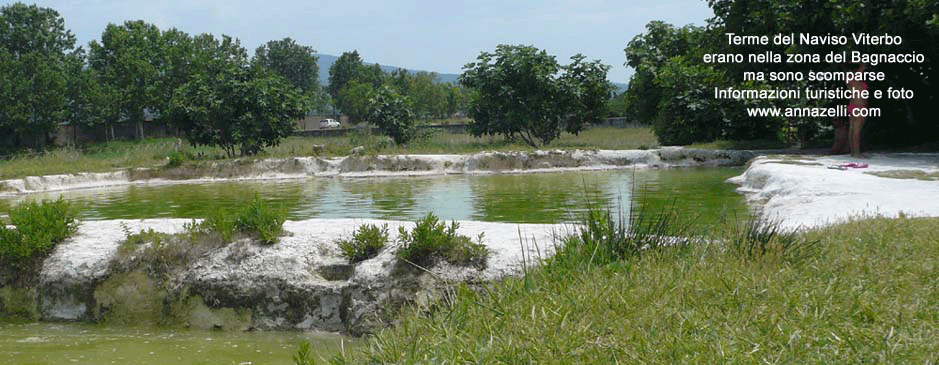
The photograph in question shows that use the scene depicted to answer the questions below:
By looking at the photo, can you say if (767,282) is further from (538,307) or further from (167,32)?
(167,32)

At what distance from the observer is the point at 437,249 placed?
25.5ft

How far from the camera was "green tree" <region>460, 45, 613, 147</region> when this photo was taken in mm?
33781

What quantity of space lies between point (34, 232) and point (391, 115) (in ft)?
86.4

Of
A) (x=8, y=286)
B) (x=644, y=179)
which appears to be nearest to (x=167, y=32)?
(x=644, y=179)

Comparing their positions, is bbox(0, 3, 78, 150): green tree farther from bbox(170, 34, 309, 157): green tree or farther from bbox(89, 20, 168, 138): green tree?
bbox(170, 34, 309, 157): green tree

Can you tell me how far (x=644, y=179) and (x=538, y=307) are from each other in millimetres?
16530

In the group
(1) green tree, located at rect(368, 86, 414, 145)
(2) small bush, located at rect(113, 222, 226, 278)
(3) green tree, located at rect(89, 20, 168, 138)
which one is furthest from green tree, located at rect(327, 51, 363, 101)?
(2) small bush, located at rect(113, 222, 226, 278)

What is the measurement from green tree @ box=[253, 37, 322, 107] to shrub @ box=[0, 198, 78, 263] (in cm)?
9040

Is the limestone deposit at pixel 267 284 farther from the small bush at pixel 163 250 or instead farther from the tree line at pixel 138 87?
the tree line at pixel 138 87

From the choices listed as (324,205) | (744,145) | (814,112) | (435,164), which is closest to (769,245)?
(324,205)

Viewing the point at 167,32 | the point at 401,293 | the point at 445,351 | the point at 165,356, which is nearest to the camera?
the point at 445,351

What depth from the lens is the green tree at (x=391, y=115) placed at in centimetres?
3488

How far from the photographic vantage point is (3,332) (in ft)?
25.9

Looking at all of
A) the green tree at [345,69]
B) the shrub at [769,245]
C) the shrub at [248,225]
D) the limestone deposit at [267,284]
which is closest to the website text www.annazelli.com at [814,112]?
the limestone deposit at [267,284]
